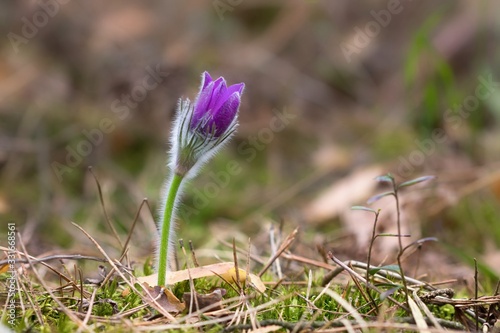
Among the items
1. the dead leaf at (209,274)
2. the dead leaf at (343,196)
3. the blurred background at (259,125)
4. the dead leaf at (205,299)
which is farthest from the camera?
the dead leaf at (343,196)

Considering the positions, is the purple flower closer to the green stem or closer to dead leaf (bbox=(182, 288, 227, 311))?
the green stem

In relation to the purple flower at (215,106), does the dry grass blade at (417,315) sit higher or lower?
lower

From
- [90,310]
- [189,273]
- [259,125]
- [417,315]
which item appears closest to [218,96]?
[189,273]

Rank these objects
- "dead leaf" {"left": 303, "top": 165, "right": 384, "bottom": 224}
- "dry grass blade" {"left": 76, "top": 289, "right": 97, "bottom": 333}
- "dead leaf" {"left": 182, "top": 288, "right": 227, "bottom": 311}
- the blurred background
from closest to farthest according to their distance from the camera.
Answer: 1. "dry grass blade" {"left": 76, "top": 289, "right": 97, "bottom": 333}
2. "dead leaf" {"left": 182, "top": 288, "right": 227, "bottom": 311}
3. the blurred background
4. "dead leaf" {"left": 303, "top": 165, "right": 384, "bottom": 224}

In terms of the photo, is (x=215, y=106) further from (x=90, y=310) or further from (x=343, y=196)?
(x=343, y=196)

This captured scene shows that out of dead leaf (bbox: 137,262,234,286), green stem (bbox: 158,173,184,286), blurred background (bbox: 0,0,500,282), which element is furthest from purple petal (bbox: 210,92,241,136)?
blurred background (bbox: 0,0,500,282)

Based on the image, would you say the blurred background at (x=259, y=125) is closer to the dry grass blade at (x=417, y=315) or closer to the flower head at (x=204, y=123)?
the dry grass blade at (x=417, y=315)

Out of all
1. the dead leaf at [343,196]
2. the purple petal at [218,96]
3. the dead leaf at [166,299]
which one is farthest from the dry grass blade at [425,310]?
the dead leaf at [343,196]
